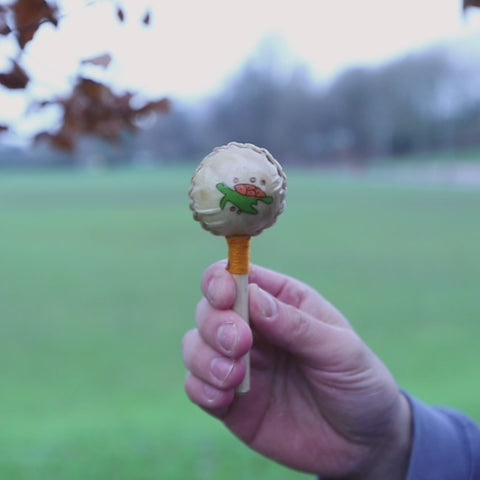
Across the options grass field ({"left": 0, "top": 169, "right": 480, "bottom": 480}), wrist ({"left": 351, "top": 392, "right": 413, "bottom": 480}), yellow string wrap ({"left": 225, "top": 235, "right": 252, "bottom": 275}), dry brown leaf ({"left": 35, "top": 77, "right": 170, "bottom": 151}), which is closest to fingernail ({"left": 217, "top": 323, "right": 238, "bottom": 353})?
yellow string wrap ({"left": 225, "top": 235, "right": 252, "bottom": 275})

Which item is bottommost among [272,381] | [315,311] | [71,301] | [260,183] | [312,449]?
[71,301]

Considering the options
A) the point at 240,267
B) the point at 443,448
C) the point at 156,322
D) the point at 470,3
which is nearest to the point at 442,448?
the point at 443,448

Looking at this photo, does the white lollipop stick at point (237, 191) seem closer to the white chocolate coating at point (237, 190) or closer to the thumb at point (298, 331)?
the white chocolate coating at point (237, 190)

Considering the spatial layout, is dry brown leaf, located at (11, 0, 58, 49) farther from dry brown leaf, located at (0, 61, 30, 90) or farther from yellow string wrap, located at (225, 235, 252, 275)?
yellow string wrap, located at (225, 235, 252, 275)

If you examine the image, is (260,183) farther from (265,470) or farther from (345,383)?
(265,470)

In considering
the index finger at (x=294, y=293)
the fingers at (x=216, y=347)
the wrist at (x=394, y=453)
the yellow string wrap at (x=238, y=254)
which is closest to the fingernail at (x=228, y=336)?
the fingers at (x=216, y=347)

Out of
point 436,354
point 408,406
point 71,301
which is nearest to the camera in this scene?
point 408,406

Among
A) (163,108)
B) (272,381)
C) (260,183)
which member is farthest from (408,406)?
(163,108)
